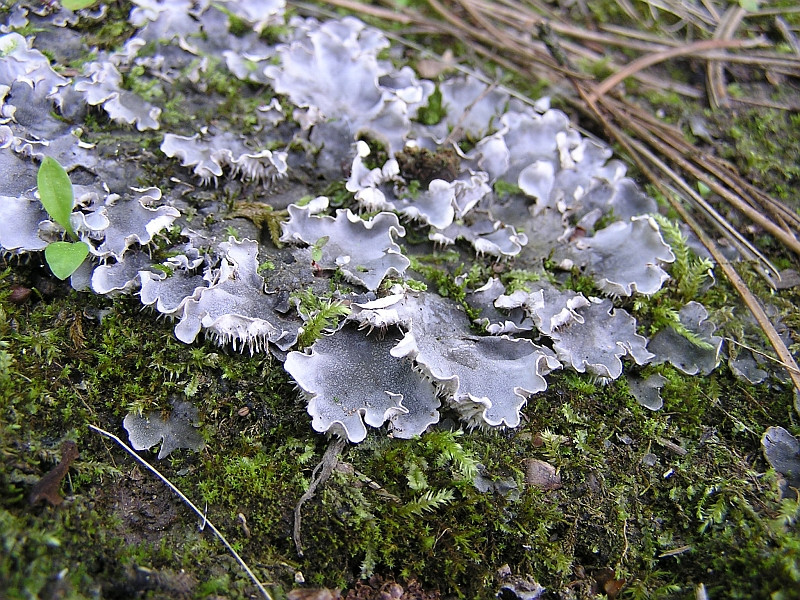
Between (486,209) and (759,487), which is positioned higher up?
(486,209)

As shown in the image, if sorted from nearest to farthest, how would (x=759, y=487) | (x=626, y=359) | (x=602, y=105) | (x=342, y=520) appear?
1. (x=342, y=520)
2. (x=759, y=487)
3. (x=626, y=359)
4. (x=602, y=105)

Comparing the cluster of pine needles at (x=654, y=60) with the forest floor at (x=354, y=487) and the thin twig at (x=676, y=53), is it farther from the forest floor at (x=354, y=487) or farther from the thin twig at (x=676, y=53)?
the forest floor at (x=354, y=487)

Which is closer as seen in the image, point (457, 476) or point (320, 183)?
point (457, 476)

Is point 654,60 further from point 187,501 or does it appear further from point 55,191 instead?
point 187,501

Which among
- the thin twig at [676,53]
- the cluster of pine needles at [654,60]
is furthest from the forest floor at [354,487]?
the thin twig at [676,53]

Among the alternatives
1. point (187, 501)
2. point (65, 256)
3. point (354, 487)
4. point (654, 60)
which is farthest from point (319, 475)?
point (654, 60)

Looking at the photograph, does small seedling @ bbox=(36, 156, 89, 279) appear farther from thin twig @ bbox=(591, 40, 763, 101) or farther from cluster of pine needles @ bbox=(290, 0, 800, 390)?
thin twig @ bbox=(591, 40, 763, 101)

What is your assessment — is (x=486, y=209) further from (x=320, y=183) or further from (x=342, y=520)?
(x=342, y=520)

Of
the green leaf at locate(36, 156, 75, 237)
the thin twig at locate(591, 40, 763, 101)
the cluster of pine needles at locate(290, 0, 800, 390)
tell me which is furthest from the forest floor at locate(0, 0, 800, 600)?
the thin twig at locate(591, 40, 763, 101)

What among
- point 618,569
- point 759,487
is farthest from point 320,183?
point 759,487
